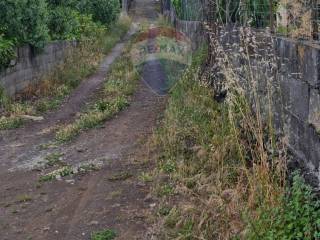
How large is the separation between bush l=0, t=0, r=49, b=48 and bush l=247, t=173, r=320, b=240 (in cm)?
767

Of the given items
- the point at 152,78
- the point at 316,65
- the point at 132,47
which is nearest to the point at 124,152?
the point at 316,65

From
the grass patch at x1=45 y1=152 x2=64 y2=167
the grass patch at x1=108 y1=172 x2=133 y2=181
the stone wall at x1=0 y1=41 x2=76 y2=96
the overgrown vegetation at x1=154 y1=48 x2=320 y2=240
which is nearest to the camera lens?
the overgrown vegetation at x1=154 y1=48 x2=320 y2=240

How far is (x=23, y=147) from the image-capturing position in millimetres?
7402

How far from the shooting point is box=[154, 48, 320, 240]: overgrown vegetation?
11.6ft

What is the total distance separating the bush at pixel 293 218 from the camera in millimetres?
3357

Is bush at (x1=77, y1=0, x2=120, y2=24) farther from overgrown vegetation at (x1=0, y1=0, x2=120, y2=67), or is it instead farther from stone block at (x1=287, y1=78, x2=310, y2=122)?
stone block at (x1=287, y1=78, x2=310, y2=122)

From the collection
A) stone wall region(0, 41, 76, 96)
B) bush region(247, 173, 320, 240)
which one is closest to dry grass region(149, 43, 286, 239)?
bush region(247, 173, 320, 240)

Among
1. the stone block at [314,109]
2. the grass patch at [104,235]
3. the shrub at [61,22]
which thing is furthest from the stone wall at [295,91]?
the shrub at [61,22]

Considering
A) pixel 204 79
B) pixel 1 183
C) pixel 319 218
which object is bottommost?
pixel 1 183

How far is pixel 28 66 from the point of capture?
1102cm

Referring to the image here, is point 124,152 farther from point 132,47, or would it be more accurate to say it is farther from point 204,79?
point 132,47

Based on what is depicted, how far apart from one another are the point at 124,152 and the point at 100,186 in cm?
123

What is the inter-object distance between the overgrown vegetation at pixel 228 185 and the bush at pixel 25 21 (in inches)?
197

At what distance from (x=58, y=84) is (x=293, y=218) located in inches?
353
